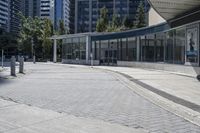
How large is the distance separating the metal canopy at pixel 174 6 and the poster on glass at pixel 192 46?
1.72 m

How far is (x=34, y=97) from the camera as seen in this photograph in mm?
13844

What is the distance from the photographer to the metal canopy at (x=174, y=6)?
2371 cm

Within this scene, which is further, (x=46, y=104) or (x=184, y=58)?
(x=184, y=58)

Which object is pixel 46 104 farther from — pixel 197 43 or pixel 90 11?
pixel 90 11

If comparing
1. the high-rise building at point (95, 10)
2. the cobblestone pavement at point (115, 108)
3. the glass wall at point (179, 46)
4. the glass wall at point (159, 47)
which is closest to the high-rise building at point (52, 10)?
the high-rise building at point (95, 10)

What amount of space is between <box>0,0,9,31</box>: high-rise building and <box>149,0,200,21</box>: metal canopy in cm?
10042

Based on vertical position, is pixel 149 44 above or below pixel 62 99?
above

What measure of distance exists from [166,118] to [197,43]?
18.7 metres

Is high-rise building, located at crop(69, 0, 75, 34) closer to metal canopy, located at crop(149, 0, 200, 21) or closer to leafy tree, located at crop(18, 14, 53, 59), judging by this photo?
leafy tree, located at crop(18, 14, 53, 59)

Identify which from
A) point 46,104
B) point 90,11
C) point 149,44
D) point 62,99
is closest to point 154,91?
point 62,99

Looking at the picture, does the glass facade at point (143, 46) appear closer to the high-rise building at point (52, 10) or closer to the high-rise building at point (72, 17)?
the high-rise building at point (72, 17)

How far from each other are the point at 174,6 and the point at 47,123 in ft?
58.9

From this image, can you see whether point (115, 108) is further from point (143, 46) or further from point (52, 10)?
point (52, 10)

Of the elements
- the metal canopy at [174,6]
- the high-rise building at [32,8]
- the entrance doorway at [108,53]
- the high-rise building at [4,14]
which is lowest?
the entrance doorway at [108,53]
